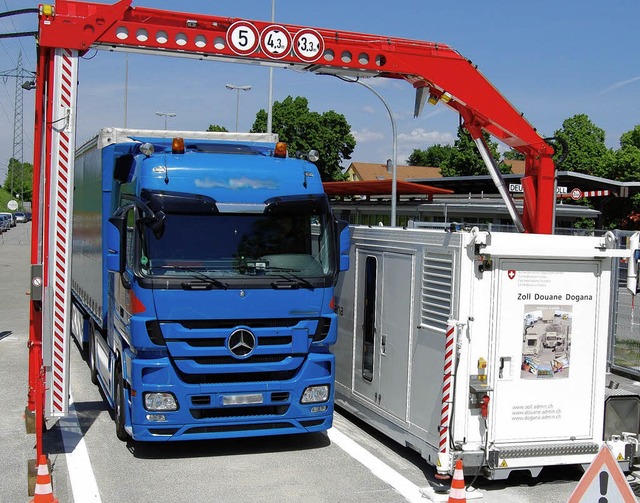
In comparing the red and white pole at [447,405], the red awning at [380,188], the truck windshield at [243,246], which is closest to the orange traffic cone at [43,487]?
the truck windshield at [243,246]

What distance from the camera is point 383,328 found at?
939 cm

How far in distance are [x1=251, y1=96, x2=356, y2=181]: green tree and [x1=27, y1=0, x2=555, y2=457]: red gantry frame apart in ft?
193

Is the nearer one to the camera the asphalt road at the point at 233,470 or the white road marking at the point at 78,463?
the white road marking at the point at 78,463

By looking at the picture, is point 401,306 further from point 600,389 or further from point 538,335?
point 600,389

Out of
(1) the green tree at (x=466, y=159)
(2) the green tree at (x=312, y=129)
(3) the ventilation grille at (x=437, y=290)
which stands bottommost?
(3) the ventilation grille at (x=437, y=290)

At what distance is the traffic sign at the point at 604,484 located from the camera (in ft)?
16.8

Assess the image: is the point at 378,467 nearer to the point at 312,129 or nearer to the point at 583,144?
the point at 583,144

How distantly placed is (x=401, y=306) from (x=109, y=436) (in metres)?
3.78

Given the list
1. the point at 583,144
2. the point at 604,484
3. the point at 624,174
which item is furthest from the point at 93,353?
the point at 583,144

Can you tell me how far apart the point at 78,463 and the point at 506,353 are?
455 cm

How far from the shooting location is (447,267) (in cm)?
794

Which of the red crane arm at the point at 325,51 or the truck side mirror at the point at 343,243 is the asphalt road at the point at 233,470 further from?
the red crane arm at the point at 325,51

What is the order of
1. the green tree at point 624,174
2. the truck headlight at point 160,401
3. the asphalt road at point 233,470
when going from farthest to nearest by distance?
the green tree at point 624,174 → the truck headlight at point 160,401 → the asphalt road at point 233,470

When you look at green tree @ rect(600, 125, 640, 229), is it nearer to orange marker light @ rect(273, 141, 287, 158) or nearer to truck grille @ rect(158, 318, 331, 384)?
orange marker light @ rect(273, 141, 287, 158)
